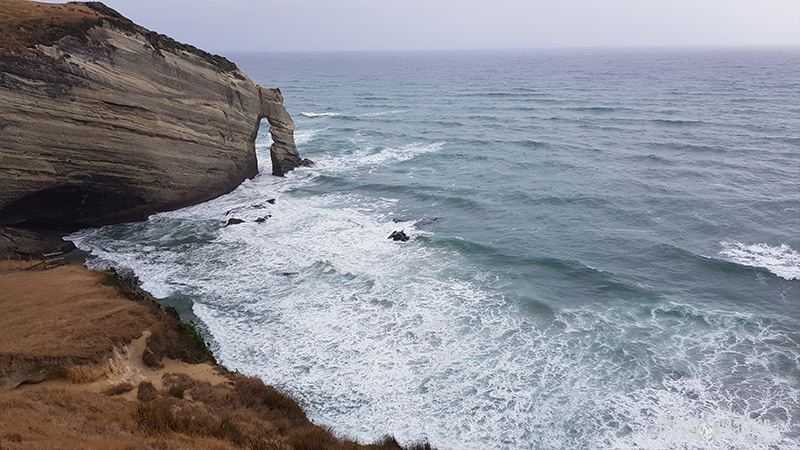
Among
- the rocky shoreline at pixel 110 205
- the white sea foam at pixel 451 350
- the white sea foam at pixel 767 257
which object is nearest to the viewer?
the rocky shoreline at pixel 110 205

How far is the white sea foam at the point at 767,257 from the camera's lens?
25.7m

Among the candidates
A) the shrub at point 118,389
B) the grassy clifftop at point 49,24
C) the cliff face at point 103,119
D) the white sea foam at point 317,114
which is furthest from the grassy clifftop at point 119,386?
the white sea foam at point 317,114

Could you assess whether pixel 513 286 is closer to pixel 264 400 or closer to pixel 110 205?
pixel 264 400

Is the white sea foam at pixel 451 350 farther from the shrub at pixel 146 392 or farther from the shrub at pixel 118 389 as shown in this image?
the shrub at pixel 118 389

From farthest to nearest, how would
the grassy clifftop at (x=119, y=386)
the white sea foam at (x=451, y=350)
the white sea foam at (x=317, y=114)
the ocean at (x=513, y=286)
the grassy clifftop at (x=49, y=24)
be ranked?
the white sea foam at (x=317, y=114) → the grassy clifftop at (x=49, y=24) → the ocean at (x=513, y=286) → the white sea foam at (x=451, y=350) → the grassy clifftop at (x=119, y=386)

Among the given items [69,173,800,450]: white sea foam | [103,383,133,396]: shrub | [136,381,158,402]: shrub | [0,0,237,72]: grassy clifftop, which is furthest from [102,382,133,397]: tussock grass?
[0,0,237,72]: grassy clifftop

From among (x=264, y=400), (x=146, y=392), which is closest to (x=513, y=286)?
(x=264, y=400)

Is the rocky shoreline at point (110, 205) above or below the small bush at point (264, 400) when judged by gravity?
above

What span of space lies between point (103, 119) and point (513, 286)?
24269mm

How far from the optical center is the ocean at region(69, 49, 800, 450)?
16750 millimetres

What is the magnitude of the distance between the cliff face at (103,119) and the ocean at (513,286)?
2204 mm

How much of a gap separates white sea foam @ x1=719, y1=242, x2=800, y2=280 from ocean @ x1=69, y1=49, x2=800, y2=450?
152mm

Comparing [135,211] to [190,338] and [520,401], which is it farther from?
[520,401]

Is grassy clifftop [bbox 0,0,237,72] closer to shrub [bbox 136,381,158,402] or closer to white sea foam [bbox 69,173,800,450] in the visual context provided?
white sea foam [bbox 69,173,800,450]
